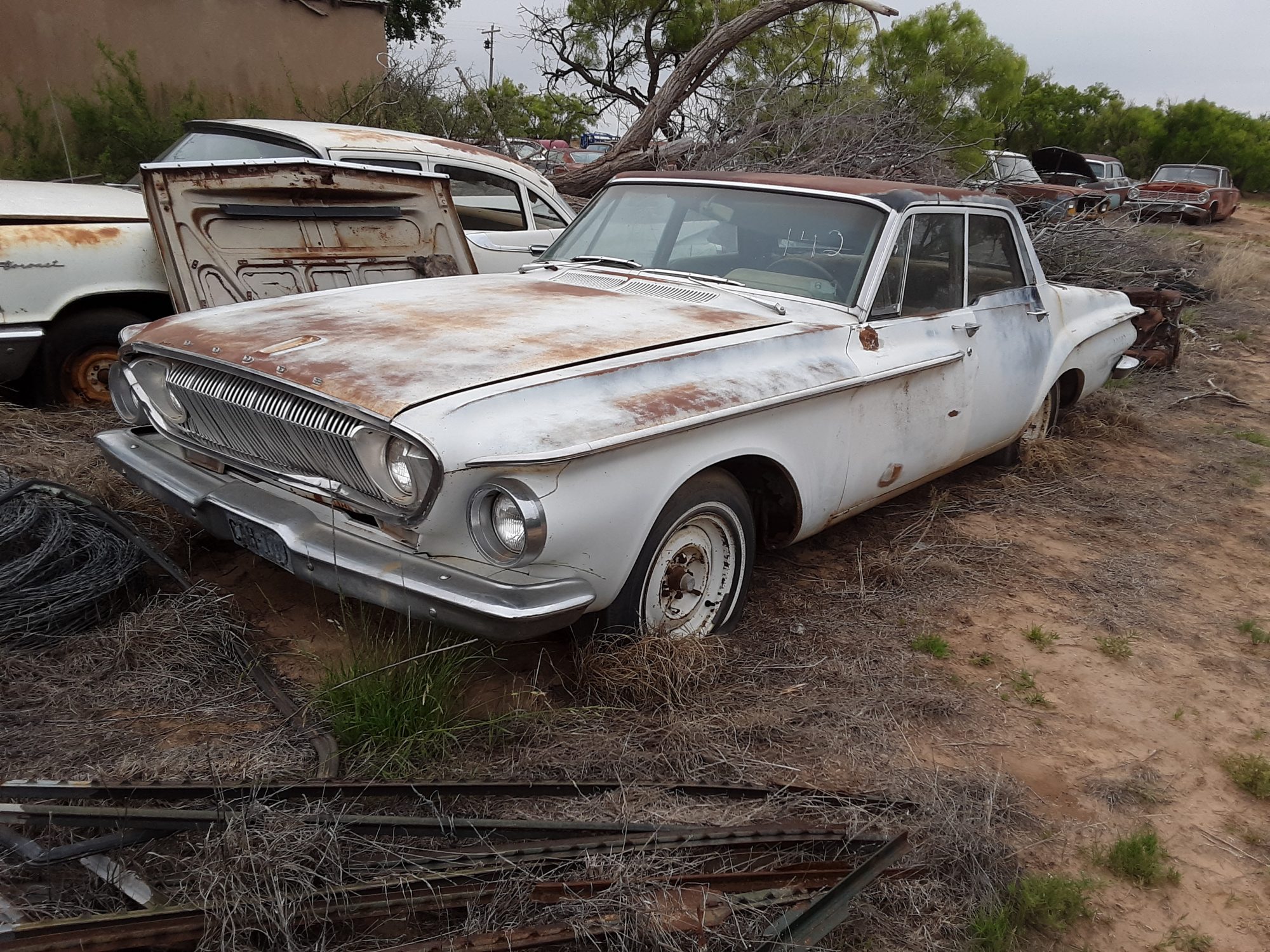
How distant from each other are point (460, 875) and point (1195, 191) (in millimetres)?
23481

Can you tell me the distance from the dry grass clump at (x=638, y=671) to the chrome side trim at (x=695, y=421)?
66cm

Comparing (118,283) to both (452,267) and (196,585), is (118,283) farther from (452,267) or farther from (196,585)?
(196,585)

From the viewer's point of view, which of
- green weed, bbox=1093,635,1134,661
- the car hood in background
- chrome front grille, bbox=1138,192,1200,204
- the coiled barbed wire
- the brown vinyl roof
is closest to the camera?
the coiled barbed wire

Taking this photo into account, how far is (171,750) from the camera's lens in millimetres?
2617

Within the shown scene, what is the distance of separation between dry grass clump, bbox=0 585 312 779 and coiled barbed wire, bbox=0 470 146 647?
9cm

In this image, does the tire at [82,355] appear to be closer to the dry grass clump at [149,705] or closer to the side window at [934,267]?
the dry grass clump at [149,705]

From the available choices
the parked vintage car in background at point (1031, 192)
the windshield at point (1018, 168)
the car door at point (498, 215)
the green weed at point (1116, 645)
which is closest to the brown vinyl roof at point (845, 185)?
the car door at point (498, 215)

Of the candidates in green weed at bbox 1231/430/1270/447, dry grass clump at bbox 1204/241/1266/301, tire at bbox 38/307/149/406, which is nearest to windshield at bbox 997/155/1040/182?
dry grass clump at bbox 1204/241/1266/301

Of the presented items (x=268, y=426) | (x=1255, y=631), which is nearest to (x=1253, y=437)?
(x=1255, y=631)

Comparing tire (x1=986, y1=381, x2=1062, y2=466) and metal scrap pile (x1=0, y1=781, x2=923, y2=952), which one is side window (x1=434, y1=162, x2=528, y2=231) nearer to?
tire (x1=986, y1=381, x2=1062, y2=466)

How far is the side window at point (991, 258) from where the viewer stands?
4.57 metres

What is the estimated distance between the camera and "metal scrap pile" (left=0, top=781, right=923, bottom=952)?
196 centimetres

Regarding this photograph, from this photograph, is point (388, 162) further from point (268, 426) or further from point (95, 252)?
point (268, 426)

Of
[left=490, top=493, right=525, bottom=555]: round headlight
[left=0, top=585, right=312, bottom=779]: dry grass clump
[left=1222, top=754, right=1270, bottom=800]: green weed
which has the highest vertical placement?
[left=490, top=493, right=525, bottom=555]: round headlight
